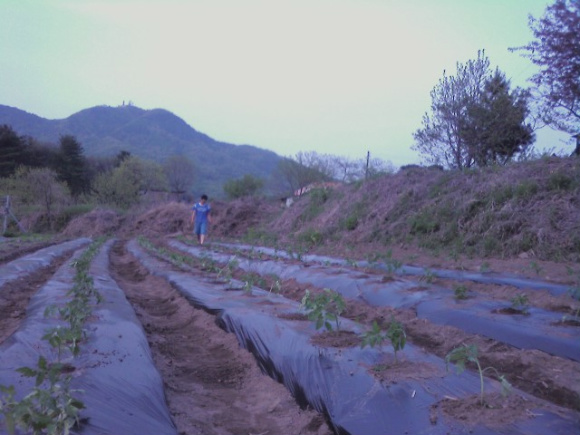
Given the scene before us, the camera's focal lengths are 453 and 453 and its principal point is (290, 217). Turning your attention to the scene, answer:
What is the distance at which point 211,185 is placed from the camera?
3095 inches

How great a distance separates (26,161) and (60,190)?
37.1 ft

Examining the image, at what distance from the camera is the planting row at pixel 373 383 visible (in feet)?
6.79

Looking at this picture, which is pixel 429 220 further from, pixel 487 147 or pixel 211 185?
pixel 211 185

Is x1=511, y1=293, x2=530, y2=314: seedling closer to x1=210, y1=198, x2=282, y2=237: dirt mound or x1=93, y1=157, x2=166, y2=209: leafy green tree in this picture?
x1=210, y1=198, x2=282, y2=237: dirt mound

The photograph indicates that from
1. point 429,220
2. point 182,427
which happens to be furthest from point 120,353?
point 429,220

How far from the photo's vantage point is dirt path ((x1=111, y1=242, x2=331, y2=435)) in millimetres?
2691

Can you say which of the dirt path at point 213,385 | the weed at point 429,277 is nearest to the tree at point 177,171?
the weed at point 429,277

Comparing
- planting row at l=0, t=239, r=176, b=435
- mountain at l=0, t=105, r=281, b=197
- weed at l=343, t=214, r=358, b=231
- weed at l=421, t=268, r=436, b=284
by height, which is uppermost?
mountain at l=0, t=105, r=281, b=197

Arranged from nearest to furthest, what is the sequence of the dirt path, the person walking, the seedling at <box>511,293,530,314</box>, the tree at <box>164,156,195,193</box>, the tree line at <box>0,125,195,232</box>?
the dirt path
the seedling at <box>511,293,530,314</box>
the person walking
the tree line at <box>0,125,195,232</box>
the tree at <box>164,156,195,193</box>

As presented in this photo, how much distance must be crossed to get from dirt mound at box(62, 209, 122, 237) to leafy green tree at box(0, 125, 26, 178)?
1249 cm

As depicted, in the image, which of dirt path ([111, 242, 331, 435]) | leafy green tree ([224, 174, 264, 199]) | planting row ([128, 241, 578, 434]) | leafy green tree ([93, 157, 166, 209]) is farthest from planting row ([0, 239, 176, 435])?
leafy green tree ([224, 174, 264, 199])

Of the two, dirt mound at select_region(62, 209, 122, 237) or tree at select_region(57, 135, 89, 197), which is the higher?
tree at select_region(57, 135, 89, 197)

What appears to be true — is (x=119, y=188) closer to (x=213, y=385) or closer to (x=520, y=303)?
(x=213, y=385)

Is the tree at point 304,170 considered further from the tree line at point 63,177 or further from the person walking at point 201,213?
the person walking at point 201,213
